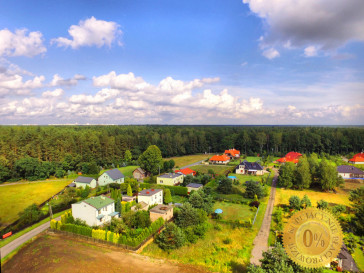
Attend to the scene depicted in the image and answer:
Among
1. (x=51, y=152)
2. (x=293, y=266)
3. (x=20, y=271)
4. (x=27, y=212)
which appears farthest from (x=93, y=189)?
(x=293, y=266)

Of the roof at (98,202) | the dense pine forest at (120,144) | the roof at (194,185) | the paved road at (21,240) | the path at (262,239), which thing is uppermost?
the dense pine forest at (120,144)

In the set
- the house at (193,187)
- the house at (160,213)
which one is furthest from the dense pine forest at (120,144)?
the house at (160,213)

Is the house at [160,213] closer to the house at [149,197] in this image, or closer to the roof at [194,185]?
the house at [149,197]

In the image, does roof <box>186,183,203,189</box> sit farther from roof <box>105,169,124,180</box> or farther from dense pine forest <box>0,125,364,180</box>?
dense pine forest <box>0,125,364,180</box>

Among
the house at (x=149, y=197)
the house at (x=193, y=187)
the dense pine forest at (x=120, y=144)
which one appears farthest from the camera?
the dense pine forest at (x=120, y=144)

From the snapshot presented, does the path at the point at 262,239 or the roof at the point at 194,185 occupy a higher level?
the roof at the point at 194,185

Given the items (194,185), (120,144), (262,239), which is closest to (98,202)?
(194,185)

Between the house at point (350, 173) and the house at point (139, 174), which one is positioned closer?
the house at point (350, 173)
